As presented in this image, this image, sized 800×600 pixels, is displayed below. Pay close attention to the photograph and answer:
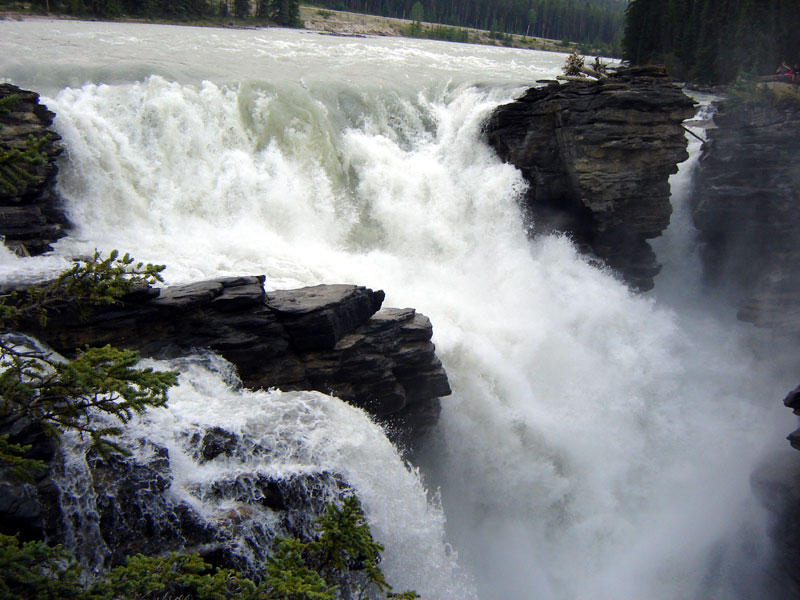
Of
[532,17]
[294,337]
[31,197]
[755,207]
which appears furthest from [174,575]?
[532,17]

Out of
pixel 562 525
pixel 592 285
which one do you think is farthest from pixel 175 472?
pixel 592 285

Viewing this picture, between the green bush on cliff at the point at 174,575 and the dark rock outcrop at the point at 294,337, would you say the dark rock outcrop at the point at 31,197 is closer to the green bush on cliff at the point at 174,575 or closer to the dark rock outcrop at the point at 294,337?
the dark rock outcrop at the point at 294,337

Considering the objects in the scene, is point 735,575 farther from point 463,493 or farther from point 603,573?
point 463,493

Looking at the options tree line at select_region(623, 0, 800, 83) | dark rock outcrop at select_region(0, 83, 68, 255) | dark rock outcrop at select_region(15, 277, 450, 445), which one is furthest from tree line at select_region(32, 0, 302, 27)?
dark rock outcrop at select_region(15, 277, 450, 445)

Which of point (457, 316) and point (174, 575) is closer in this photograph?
point (174, 575)

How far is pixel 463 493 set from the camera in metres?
14.2

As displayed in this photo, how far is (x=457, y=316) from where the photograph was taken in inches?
637

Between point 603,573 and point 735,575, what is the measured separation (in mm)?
3036

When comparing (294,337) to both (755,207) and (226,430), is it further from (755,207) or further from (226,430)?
(755,207)

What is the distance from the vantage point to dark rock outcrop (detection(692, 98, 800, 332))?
20188mm

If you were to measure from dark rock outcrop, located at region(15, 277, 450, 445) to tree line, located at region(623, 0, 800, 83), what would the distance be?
70.0 ft

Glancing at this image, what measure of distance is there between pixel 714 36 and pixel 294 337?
33.9m

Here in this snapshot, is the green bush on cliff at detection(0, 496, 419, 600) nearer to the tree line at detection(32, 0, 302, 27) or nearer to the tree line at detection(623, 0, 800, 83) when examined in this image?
the tree line at detection(623, 0, 800, 83)

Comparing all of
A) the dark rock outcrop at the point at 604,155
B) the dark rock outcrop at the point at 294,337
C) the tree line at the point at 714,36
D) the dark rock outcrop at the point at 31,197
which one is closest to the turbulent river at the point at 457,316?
the dark rock outcrop at the point at 31,197
